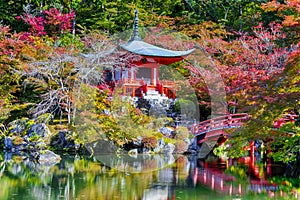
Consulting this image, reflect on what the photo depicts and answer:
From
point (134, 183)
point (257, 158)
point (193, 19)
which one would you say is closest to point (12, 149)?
point (134, 183)

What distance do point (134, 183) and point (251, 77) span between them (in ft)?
23.2

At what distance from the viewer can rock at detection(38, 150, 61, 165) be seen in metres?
12.6

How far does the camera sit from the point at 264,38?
1698 cm

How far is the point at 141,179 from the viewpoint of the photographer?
9.98 metres

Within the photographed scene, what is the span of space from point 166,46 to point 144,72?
3044 millimetres

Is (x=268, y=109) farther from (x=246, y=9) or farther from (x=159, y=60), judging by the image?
(x=246, y=9)

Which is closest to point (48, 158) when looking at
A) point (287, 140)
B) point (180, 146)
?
point (180, 146)

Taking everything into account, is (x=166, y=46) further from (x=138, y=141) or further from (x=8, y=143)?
(x=8, y=143)

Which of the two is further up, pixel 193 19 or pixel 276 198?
pixel 193 19

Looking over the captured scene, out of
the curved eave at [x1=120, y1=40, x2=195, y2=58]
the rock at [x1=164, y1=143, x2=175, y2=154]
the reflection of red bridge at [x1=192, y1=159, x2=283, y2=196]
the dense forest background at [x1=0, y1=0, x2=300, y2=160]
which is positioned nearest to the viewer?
the reflection of red bridge at [x1=192, y1=159, x2=283, y2=196]

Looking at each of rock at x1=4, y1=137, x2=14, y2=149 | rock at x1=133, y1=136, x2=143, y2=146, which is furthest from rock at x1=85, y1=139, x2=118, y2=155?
rock at x1=4, y1=137, x2=14, y2=149

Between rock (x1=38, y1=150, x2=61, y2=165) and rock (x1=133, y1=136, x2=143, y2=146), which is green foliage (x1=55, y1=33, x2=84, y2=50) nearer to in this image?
rock (x1=133, y1=136, x2=143, y2=146)

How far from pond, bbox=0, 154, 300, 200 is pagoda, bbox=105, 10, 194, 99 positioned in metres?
3.96

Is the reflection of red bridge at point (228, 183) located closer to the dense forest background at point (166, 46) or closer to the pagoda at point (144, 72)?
the dense forest background at point (166, 46)
